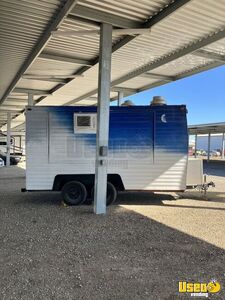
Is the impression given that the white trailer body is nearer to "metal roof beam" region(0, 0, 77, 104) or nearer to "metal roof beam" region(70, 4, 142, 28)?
"metal roof beam" region(0, 0, 77, 104)

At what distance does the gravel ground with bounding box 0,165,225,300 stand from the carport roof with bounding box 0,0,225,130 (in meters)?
4.26

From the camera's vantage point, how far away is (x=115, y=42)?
9062mm

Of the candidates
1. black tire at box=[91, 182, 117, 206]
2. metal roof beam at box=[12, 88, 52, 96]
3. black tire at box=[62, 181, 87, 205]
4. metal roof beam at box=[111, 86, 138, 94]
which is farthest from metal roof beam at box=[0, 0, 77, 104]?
metal roof beam at box=[111, 86, 138, 94]

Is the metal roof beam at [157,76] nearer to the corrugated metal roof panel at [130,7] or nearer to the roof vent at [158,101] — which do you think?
the roof vent at [158,101]

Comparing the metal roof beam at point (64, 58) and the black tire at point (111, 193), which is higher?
the metal roof beam at point (64, 58)

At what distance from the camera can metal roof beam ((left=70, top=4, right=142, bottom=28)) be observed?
6.79m

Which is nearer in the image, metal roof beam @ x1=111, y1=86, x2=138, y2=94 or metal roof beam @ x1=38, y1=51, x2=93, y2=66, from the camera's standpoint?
metal roof beam @ x1=38, y1=51, x2=93, y2=66

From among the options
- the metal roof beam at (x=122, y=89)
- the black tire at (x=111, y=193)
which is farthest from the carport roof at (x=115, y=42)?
the black tire at (x=111, y=193)

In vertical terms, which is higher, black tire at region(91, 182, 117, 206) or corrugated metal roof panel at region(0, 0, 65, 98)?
corrugated metal roof panel at region(0, 0, 65, 98)

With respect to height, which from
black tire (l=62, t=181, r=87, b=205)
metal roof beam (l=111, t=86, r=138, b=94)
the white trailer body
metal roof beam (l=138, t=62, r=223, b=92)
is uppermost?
metal roof beam (l=138, t=62, r=223, b=92)

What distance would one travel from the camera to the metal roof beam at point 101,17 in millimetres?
6793

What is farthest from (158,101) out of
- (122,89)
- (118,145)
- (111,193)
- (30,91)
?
(30,91)

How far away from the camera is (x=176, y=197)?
9.80 m

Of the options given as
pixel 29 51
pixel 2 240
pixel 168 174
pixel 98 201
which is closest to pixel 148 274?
pixel 2 240
